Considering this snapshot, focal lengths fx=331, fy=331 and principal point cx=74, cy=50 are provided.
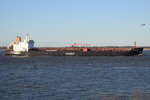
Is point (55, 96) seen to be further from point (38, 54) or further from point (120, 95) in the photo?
point (38, 54)

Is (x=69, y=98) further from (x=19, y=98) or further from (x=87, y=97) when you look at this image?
(x=19, y=98)

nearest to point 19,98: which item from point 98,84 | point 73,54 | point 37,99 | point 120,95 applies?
point 37,99

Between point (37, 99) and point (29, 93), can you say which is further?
point (29, 93)

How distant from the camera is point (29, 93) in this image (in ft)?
75.6

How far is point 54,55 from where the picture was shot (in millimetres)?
99062

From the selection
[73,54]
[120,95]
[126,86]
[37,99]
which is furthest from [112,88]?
[73,54]

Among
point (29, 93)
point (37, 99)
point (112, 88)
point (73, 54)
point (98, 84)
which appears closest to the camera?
point (37, 99)

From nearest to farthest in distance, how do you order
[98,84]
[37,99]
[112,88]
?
[37,99] < [112,88] < [98,84]

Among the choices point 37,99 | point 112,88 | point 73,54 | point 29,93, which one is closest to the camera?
point 37,99

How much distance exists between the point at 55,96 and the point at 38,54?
3017 inches

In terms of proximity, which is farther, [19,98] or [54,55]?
[54,55]

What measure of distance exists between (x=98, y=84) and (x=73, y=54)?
6961cm

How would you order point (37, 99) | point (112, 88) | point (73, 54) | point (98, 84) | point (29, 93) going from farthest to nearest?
point (73, 54) → point (98, 84) → point (112, 88) → point (29, 93) → point (37, 99)

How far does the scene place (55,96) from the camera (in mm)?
21844
